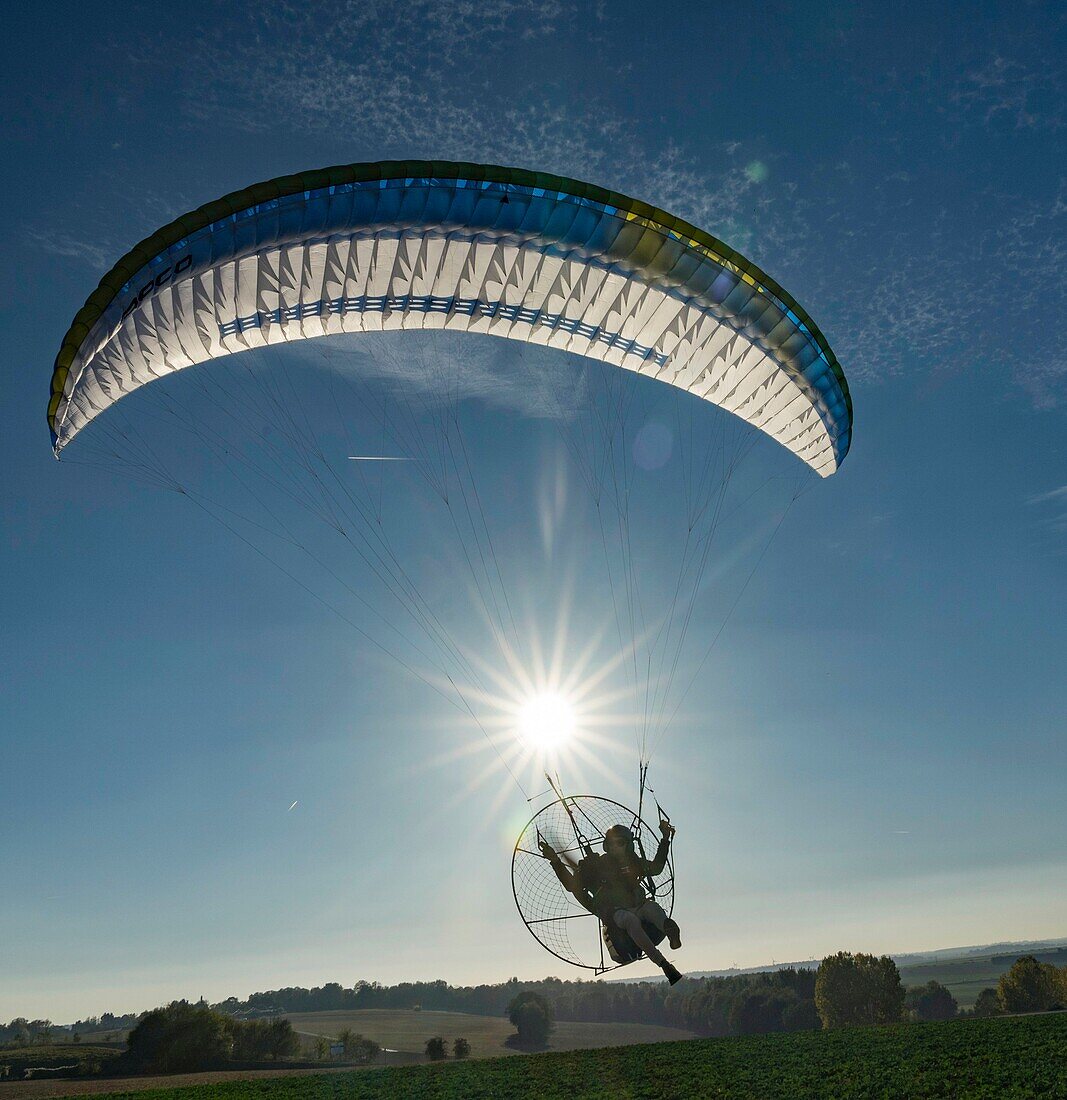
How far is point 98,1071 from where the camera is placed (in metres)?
37.9

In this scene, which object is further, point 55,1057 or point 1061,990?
point 1061,990

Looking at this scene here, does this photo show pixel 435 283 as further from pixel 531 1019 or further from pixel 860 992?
pixel 531 1019

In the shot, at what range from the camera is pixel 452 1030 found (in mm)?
83562

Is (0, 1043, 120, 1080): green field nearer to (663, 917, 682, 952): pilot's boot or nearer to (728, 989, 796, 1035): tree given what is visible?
(663, 917, 682, 952): pilot's boot

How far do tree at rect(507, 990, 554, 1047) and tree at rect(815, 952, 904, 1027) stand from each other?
27.5m

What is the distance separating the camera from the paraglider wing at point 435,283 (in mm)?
9875

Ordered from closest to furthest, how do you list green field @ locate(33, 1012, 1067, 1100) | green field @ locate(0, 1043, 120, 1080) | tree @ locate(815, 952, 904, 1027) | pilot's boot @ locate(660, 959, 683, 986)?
1. pilot's boot @ locate(660, 959, 683, 986)
2. green field @ locate(33, 1012, 1067, 1100)
3. green field @ locate(0, 1043, 120, 1080)
4. tree @ locate(815, 952, 904, 1027)

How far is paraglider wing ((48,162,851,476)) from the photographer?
32.4 feet

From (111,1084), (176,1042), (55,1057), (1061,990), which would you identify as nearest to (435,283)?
(111,1084)

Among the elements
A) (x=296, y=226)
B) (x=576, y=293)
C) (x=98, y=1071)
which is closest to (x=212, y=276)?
(x=296, y=226)

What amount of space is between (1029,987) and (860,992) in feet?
38.9

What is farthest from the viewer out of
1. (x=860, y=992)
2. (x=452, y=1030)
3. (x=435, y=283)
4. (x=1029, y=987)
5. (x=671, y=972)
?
(x=452, y=1030)

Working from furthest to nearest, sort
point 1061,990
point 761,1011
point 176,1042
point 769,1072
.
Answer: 1. point 761,1011
2. point 1061,990
3. point 176,1042
4. point 769,1072

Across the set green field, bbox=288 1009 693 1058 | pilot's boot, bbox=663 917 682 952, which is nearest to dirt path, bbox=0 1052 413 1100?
pilot's boot, bbox=663 917 682 952
